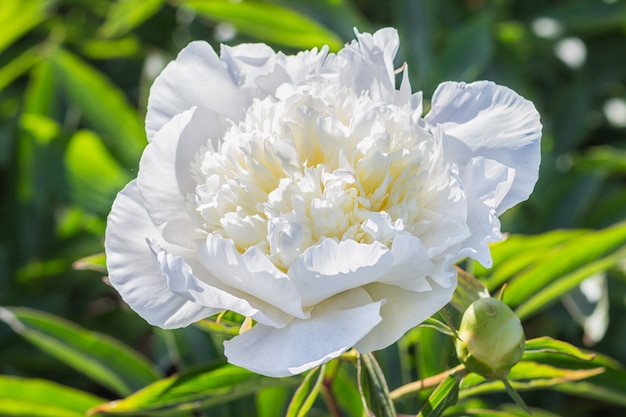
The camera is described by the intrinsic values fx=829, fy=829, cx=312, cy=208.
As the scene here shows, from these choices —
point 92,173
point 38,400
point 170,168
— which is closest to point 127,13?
point 92,173

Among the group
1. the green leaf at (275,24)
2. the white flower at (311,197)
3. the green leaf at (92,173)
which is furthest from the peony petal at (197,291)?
the green leaf at (275,24)

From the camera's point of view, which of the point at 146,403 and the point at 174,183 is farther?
the point at 146,403

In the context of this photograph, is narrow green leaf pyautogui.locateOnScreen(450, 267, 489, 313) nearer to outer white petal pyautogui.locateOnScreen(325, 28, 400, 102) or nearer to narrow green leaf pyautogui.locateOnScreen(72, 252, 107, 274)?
outer white petal pyautogui.locateOnScreen(325, 28, 400, 102)

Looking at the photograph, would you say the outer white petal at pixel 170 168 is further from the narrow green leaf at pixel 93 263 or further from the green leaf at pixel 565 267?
the green leaf at pixel 565 267

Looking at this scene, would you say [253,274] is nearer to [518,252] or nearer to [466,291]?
[466,291]

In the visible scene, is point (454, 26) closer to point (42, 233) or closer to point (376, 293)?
point (42, 233)

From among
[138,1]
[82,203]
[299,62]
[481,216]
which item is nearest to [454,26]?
[138,1]
